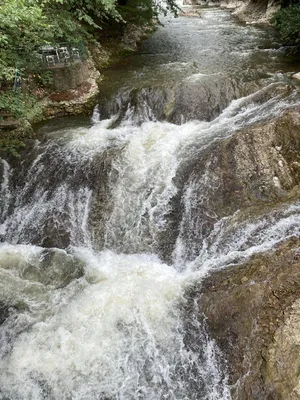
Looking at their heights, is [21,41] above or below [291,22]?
above

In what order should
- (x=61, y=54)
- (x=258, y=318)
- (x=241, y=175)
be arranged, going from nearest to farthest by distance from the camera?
(x=258, y=318)
(x=241, y=175)
(x=61, y=54)

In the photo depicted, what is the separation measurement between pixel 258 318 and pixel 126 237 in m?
3.73

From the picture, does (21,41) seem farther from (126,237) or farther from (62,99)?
(126,237)

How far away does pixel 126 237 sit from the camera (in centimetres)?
812

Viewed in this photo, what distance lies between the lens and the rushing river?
5.68m

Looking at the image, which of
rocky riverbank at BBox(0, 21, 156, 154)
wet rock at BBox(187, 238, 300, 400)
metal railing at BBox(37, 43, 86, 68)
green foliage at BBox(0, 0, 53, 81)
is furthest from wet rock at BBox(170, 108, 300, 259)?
metal railing at BBox(37, 43, 86, 68)

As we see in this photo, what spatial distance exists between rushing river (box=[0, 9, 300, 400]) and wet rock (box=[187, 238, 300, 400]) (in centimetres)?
28

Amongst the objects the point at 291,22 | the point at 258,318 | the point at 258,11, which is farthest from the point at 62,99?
the point at 258,11

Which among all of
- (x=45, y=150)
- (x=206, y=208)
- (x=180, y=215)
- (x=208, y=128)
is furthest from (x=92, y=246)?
(x=208, y=128)

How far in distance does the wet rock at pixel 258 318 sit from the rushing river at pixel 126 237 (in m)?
0.28

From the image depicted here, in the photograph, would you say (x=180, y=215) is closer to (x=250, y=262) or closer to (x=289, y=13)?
(x=250, y=262)

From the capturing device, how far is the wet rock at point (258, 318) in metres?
4.89

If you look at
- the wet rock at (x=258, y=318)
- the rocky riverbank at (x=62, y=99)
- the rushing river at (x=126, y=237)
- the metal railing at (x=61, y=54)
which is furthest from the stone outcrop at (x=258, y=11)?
the wet rock at (x=258, y=318)

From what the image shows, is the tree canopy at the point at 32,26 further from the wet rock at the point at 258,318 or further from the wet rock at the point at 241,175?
the wet rock at the point at 258,318
